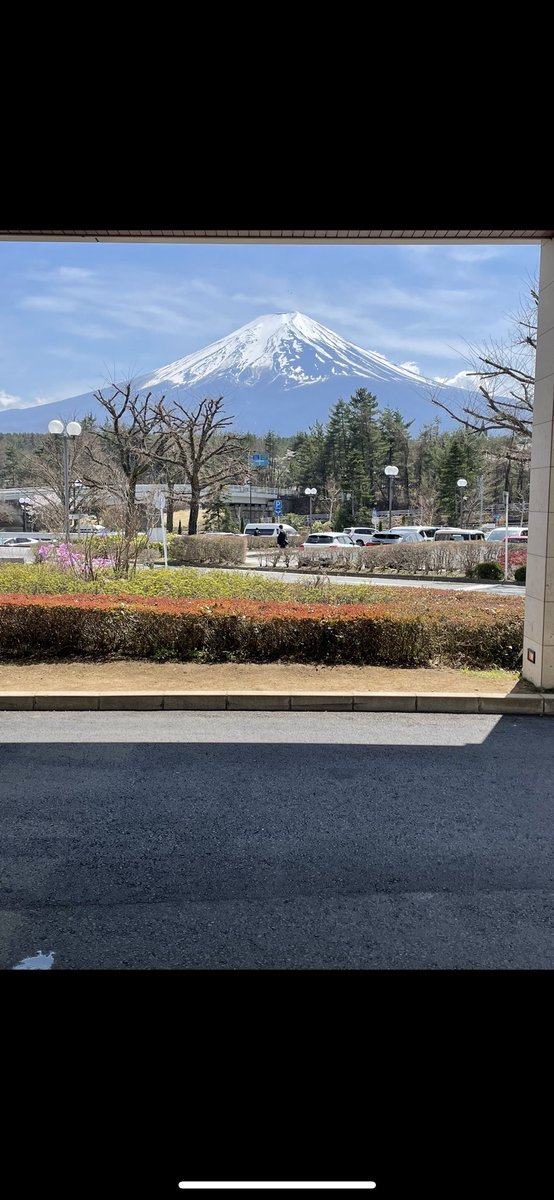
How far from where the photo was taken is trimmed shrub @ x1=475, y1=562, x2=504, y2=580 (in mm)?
21906

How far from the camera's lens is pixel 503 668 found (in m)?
8.38

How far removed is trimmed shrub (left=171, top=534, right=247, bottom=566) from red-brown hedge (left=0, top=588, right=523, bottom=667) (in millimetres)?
17158

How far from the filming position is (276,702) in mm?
6965

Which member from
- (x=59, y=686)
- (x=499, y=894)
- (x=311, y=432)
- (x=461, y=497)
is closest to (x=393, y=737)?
(x=499, y=894)

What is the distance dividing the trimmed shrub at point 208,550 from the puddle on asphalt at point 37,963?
904 inches

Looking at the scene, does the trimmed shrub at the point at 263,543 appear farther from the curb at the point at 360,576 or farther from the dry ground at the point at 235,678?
the dry ground at the point at 235,678

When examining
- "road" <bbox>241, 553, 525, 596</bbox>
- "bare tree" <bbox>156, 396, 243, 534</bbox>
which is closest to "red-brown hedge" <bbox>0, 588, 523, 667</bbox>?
"road" <bbox>241, 553, 525, 596</bbox>

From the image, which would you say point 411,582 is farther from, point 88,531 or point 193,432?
point 193,432

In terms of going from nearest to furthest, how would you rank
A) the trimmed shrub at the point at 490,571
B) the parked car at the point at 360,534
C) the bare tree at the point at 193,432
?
the trimmed shrub at the point at 490,571 < the bare tree at the point at 193,432 < the parked car at the point at 360,534

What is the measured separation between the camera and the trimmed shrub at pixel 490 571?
71.9 feet

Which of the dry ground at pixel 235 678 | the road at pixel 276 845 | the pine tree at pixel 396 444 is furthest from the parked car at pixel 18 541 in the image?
the road at pixel 276 845

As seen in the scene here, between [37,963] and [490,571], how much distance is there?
808 inches

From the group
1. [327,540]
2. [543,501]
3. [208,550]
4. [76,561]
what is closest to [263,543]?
[327,540]
